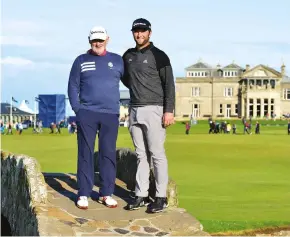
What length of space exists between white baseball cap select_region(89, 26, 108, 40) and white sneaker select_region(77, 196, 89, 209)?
7.64 ft

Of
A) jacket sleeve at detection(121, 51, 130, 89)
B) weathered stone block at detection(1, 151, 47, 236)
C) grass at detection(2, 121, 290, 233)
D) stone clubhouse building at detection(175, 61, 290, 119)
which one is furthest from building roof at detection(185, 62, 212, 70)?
jacket sleeve at detection(121, 51, 130, 89)

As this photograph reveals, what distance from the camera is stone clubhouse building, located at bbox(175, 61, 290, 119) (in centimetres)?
13088

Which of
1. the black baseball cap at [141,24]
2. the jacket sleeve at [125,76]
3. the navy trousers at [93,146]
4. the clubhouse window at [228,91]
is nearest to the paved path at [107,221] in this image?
the navy trousers at [93,146]

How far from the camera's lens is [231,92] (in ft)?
441

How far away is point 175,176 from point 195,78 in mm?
116577

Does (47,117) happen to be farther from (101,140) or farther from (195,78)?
(101,140)

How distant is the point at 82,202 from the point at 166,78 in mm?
2166

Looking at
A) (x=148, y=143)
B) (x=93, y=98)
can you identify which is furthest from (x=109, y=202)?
(x=93, y=98)

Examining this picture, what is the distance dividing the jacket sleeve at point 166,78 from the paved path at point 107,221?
59.4 inches

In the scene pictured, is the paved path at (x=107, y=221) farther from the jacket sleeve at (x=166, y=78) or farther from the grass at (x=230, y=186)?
the grass at (x=230, y=186)

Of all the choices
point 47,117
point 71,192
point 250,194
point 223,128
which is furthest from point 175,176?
point 47,117

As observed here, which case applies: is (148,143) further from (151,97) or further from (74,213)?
(74,213)

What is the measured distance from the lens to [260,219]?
37.4ft

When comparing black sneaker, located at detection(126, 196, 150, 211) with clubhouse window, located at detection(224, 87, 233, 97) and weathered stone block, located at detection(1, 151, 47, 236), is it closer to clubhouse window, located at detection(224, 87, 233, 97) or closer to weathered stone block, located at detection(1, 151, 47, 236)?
weathered stone block, located at detection(1, 151, 47, 236)
